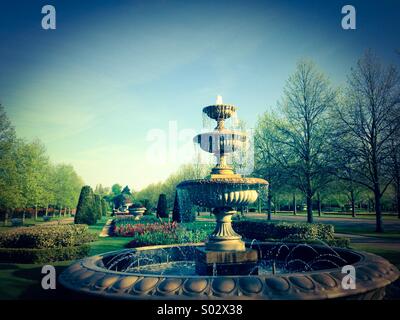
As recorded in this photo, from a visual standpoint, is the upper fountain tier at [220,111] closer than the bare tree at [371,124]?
Yes

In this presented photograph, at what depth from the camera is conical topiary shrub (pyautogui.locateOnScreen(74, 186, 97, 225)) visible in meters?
29.5

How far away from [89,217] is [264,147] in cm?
1923

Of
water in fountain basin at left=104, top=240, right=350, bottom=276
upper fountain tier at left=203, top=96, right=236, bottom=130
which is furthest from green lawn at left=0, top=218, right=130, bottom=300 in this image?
upper fountain tier at left=203, top=96, right=236, bottom=130

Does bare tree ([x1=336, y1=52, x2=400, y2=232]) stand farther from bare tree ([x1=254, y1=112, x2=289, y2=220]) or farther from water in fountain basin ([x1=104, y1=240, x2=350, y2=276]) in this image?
water in fountain basin ([x1=104, y1=240, x2=350, y2=276])

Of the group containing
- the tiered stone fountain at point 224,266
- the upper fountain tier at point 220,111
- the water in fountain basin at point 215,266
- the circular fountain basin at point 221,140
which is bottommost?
the water in fountain basin at point 215,266

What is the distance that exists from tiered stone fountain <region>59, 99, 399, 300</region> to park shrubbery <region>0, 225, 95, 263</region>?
4511 mm

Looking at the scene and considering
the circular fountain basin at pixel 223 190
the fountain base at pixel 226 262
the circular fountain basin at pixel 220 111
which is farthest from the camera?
the circular fountain basin at pixel 220 111

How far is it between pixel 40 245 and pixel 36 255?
0.82 metres

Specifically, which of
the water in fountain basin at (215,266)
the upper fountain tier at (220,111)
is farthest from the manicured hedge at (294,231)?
the upper fountain tier at (220,111)

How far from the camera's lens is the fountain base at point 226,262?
777 centimetres

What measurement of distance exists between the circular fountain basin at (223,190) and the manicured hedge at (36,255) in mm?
7272

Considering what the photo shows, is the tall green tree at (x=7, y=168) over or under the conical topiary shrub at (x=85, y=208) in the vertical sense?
over

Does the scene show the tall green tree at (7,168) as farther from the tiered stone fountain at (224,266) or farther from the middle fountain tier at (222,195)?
the middle fountain tier at (222,195)

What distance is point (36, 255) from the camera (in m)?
11.7
